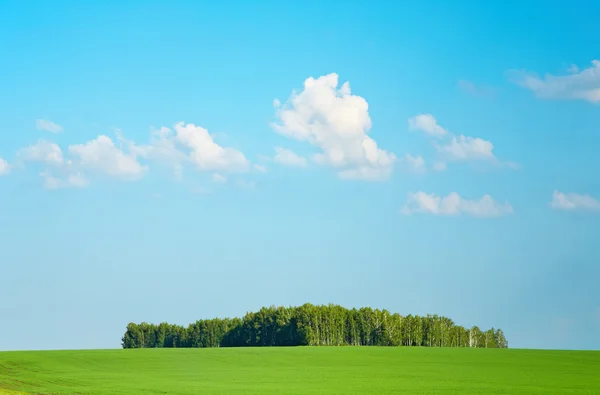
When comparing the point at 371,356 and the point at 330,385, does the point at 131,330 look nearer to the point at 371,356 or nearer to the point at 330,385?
the point at 371,356

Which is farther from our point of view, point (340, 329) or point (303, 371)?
point (340, 329)

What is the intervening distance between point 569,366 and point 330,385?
25511 mm

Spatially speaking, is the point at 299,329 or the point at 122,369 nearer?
the point at 122,369

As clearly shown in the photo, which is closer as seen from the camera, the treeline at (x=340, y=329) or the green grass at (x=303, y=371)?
the green grass at (x=303, y=371)

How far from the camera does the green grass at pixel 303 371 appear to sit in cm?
4209

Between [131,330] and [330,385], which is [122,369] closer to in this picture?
[330,385]

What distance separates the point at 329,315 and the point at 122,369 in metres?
59.1

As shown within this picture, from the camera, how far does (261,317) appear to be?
377ft

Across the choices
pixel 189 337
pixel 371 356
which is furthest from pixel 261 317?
pixel 371 356

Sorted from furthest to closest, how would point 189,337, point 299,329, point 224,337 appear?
point 189,337 → point 224,337 → point 299,329

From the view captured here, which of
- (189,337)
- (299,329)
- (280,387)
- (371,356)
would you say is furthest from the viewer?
(189,337)

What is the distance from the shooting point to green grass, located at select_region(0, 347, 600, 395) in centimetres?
4209

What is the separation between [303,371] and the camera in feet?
180

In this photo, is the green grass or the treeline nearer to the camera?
the green grass
